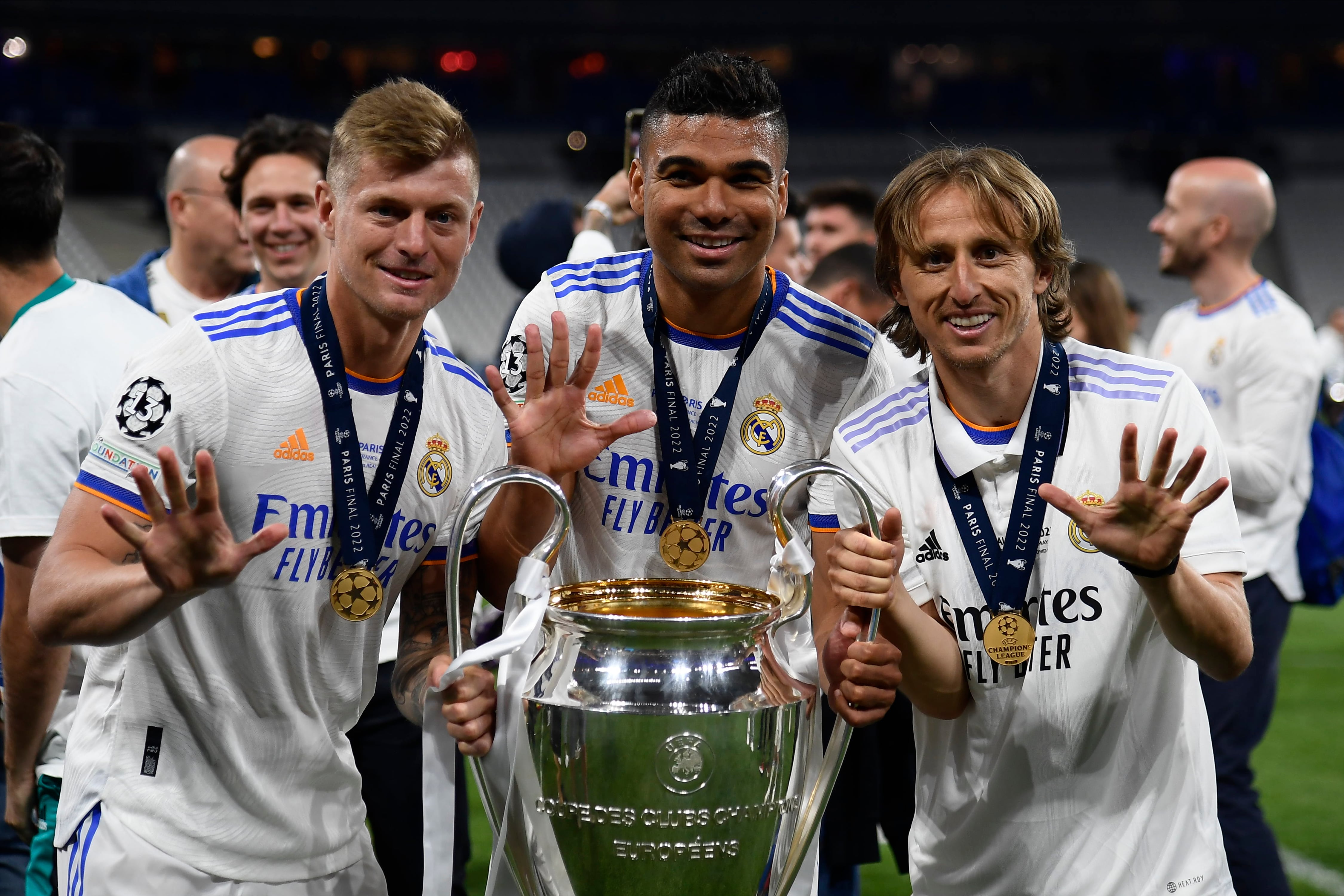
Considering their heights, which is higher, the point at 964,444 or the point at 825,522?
the point at 964,444

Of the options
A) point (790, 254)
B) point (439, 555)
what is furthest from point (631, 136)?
point (790, 254)

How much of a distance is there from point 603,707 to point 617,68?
23.2 meters

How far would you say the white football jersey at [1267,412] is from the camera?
4602 mm

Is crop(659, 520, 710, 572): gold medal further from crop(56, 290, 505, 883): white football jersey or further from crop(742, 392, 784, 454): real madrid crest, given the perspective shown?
crop(56, 290, 505, 883): white football jersey

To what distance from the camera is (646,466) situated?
264cm

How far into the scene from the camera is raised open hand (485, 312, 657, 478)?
2.21 meters

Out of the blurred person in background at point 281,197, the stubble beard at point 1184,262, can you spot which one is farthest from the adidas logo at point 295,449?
the stubble beard at point 1184,262

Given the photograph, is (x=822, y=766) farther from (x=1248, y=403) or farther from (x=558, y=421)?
(x=1248, y=403)

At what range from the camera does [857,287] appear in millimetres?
4277

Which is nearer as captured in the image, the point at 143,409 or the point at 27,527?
the point at 143,409

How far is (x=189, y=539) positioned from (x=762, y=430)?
1239 mm

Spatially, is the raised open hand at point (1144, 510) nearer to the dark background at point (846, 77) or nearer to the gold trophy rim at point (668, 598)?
the gold trophy rim at point (668, 598)

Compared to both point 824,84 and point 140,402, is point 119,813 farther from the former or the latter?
point 824,84

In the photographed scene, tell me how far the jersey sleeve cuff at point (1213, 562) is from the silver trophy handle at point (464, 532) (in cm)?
110
